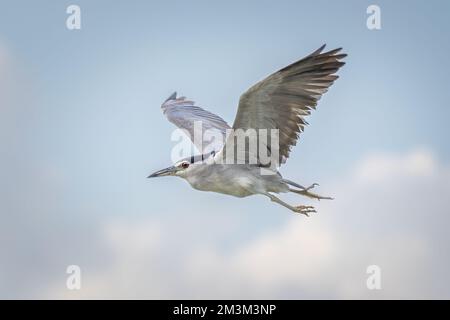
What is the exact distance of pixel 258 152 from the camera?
48.0ft

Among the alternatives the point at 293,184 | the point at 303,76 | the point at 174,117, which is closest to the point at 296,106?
the point at 303,76

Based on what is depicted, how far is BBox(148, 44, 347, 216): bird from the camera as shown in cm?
1353

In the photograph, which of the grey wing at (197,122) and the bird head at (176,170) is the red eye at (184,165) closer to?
the bird head at (176,170)

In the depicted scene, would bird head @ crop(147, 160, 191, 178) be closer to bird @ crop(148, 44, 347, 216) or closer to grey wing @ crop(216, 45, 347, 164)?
bird @ crop(148, 44, 347, 216)

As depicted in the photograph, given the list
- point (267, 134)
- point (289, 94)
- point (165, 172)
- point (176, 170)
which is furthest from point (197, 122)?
point (289, 94)

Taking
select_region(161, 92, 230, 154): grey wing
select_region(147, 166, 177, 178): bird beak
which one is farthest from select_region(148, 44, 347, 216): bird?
select_region(161, 92, 230, 154): grey wing

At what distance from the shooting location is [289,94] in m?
13.8

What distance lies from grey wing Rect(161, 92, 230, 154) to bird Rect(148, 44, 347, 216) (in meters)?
1.85

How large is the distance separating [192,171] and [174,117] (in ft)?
14.2

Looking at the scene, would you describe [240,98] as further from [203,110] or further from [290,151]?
[203,110]

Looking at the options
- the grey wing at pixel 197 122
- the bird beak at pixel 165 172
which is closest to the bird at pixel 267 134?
the bird beak at pixel 165 172

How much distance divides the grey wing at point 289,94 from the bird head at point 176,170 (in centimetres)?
112

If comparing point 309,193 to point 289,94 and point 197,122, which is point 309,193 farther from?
point 197,122

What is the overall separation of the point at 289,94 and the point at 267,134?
0.91m
